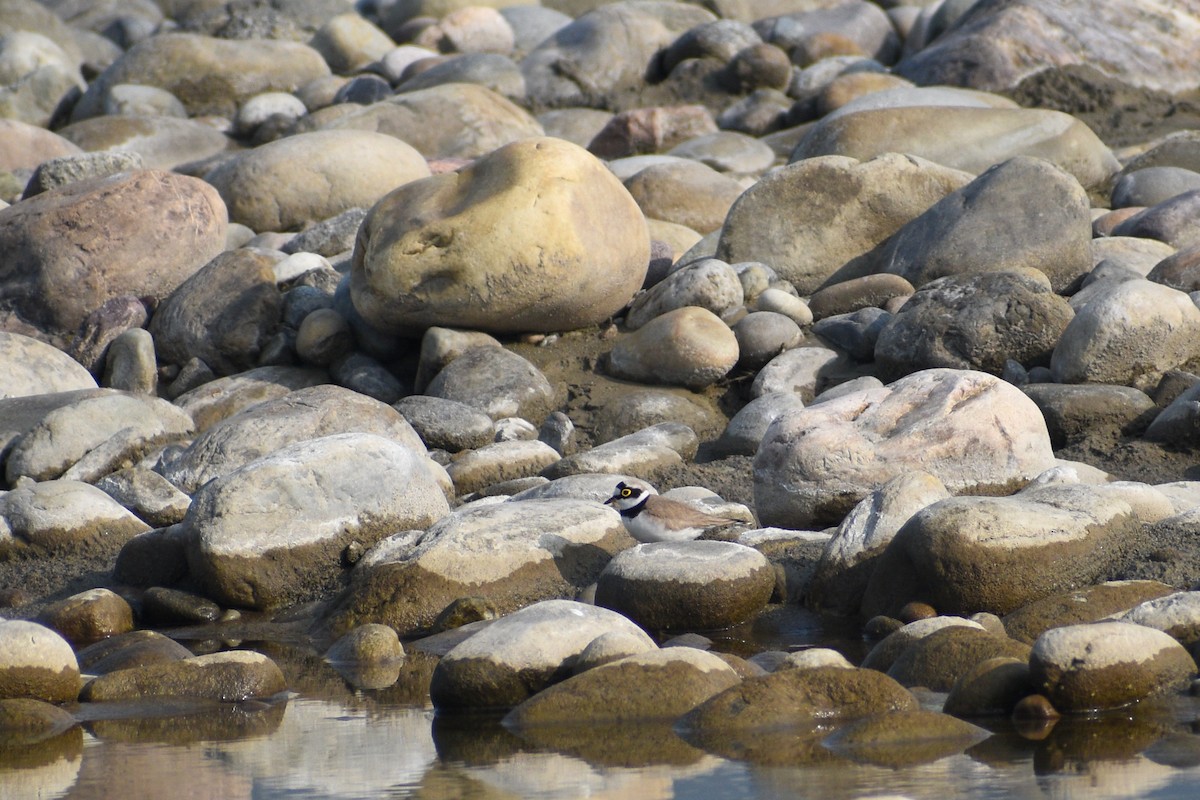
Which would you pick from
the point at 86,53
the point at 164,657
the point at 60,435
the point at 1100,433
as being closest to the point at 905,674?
the point at 164,657

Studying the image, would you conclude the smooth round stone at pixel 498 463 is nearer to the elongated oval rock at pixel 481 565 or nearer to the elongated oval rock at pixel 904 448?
the elongated oval rock at pixel 481 565

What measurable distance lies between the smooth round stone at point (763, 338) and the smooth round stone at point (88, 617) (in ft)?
Result: 17.6

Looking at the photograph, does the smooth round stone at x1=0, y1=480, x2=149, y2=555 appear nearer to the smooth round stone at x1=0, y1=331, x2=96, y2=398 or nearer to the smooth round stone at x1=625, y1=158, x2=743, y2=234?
the smooth round stone at x1=0, y1=331, x2=96, y2=398

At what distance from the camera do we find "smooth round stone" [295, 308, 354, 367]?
11.8 m

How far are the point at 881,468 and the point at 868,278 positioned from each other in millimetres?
4601

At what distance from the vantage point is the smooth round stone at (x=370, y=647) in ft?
21.6

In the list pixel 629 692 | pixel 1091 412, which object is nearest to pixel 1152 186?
pixel 1091 412

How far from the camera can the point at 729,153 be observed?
18.8 metres

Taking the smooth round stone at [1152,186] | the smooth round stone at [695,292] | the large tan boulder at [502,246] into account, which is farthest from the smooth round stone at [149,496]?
the smooth round stone at [1152,186]

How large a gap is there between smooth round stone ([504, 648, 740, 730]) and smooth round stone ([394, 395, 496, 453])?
201 inches

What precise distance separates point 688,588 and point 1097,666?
2055 millimetres

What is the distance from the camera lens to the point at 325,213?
15.3m

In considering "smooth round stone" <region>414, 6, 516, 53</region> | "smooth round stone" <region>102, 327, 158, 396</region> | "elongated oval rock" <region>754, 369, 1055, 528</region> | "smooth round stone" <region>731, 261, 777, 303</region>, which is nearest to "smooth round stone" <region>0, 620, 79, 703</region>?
"elongated oval rock" <region>754, 369, 1055, 528</region>

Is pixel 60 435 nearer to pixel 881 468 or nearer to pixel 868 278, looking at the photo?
pixel 881 468
